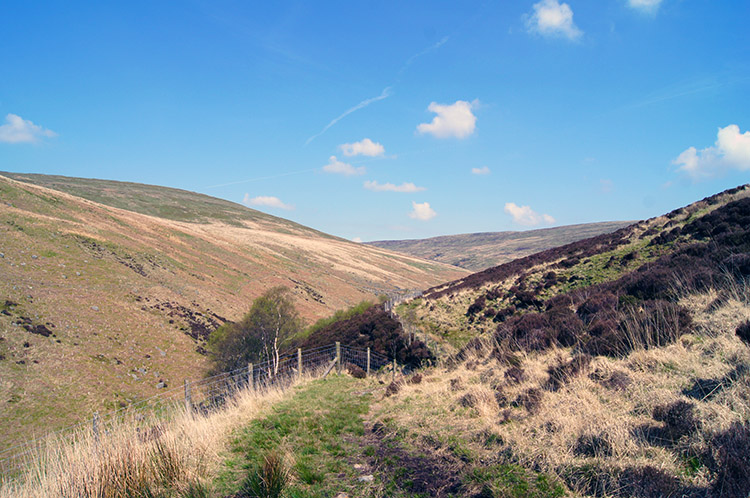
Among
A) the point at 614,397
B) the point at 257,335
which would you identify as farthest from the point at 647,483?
the point at 257,335

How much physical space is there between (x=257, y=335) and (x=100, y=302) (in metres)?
13.4

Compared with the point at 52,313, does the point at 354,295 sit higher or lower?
lower

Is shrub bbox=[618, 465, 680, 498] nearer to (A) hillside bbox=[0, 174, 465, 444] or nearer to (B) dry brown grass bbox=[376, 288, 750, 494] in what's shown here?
(B) dry brown grass bbox=[376, 288, 750, 494]

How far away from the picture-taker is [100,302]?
3100 cm

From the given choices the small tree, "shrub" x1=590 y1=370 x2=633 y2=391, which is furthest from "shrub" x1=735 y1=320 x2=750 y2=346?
the small tree

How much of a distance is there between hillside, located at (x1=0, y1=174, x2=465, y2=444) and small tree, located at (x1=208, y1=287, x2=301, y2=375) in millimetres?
1977

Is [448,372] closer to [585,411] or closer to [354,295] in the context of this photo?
[585,411]

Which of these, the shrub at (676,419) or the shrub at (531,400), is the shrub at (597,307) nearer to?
the shrub at (531,400)

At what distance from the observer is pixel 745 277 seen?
8.92 metres

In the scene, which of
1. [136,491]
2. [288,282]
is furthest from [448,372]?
[288,282]

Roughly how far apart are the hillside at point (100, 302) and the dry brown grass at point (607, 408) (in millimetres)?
15323

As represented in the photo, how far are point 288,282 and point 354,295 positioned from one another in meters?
15.7

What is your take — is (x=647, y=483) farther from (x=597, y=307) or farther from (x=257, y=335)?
(x=257, y=335)

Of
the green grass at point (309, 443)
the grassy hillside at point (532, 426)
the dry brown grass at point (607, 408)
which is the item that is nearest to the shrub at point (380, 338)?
the grassy hillside at point (532, 426)
